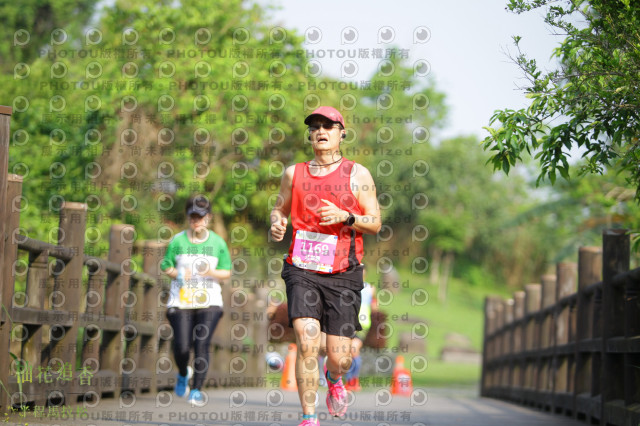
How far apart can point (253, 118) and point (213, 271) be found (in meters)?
16.0

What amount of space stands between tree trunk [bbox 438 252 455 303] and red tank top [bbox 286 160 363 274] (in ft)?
226

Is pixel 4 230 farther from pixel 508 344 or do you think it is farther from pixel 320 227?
pixel 508 344

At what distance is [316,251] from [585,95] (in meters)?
1.93

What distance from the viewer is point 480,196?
83.4 metres

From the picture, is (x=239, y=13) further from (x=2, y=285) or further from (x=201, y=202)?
(x=2, y=285)

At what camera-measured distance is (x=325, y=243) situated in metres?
6.38

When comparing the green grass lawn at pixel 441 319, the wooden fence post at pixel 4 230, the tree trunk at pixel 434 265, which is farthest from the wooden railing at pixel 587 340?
the tree trunk at pixel 434 265

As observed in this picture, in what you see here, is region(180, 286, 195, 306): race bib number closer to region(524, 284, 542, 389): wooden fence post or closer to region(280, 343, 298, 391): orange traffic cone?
region(524, 284, 542, 389): wooden fence post

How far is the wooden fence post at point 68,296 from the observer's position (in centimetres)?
816

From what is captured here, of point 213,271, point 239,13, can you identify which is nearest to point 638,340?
point 213,271

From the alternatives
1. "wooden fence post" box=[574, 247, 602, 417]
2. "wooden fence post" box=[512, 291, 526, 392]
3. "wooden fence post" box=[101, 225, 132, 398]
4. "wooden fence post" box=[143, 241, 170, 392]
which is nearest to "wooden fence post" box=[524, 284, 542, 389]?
"wooden fence post" box=[512, 291, 526, 392]

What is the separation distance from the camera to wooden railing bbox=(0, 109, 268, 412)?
6695 millimetres

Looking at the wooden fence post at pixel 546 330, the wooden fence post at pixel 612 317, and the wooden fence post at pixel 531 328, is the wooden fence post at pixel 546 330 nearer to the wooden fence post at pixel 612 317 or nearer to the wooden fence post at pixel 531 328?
the wooden fence post at pixel 531 328

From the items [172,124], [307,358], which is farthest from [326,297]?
[172,124]
